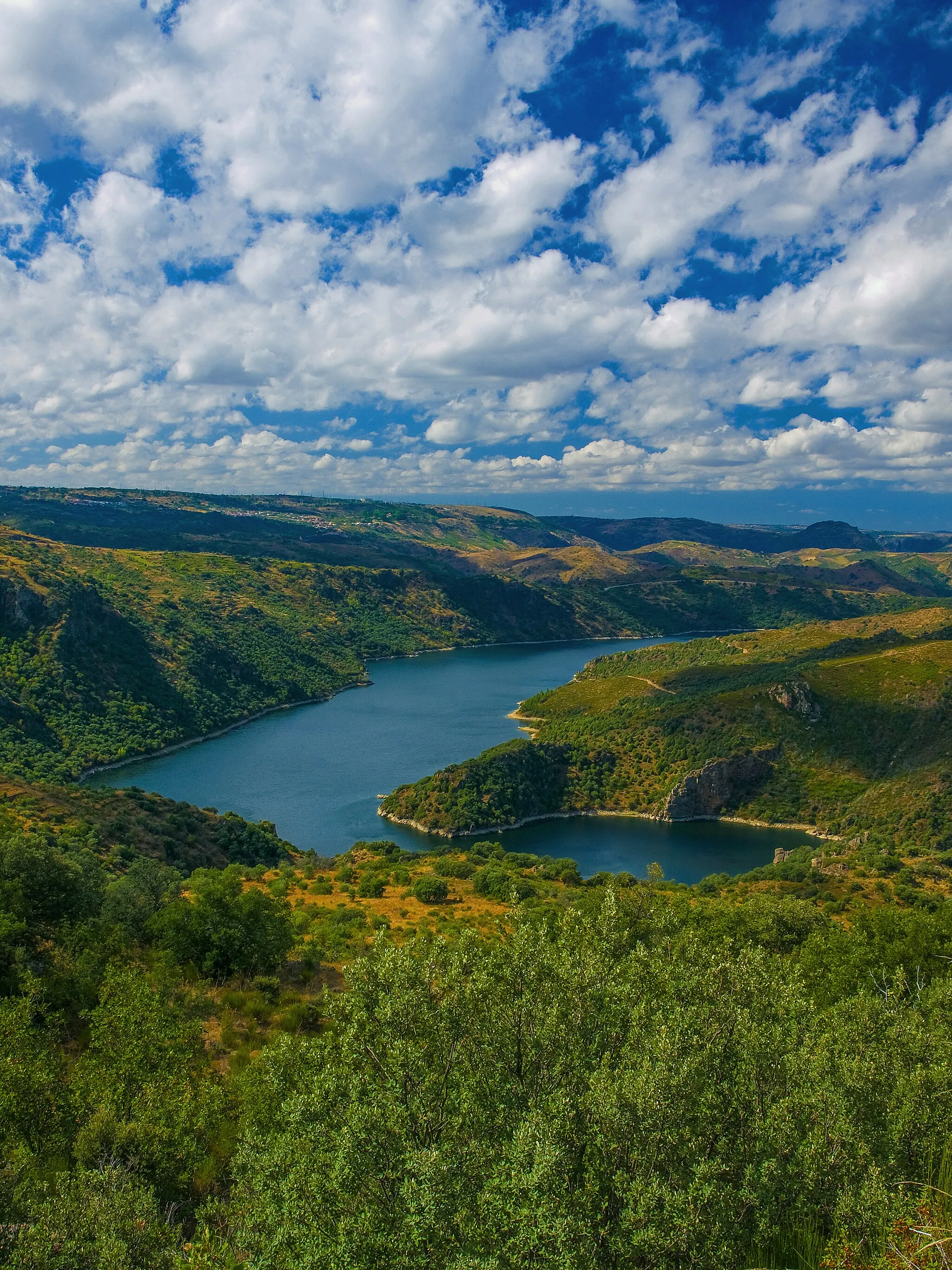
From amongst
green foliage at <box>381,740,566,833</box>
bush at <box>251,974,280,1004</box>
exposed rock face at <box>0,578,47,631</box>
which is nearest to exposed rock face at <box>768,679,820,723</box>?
green foliage at <box>381,740,566,833</box>

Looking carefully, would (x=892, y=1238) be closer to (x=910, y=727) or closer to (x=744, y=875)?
(x=744, y=875)

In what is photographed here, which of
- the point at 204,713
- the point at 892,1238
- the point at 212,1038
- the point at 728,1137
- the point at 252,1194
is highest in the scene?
the point at 892,1238

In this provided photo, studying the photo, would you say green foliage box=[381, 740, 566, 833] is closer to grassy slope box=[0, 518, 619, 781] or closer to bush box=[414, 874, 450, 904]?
bush box=[414, 874, 450, 904]

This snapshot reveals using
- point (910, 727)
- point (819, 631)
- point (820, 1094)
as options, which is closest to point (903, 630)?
point (819, 631)

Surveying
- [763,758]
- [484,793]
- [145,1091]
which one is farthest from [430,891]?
[763,758]

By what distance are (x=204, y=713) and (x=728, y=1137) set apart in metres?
148

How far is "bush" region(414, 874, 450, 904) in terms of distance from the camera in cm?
4528

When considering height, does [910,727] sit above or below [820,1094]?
below

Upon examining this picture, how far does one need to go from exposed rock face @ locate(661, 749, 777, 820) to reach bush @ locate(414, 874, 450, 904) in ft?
215

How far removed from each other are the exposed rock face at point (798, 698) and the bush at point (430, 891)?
8470cm

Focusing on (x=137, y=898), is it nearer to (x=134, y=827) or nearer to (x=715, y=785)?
(x=134, y=827)

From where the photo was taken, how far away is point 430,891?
1797 inches

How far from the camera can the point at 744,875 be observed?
6994 centimetres

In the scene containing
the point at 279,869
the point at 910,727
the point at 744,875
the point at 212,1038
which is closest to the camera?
the point at 212,1038
